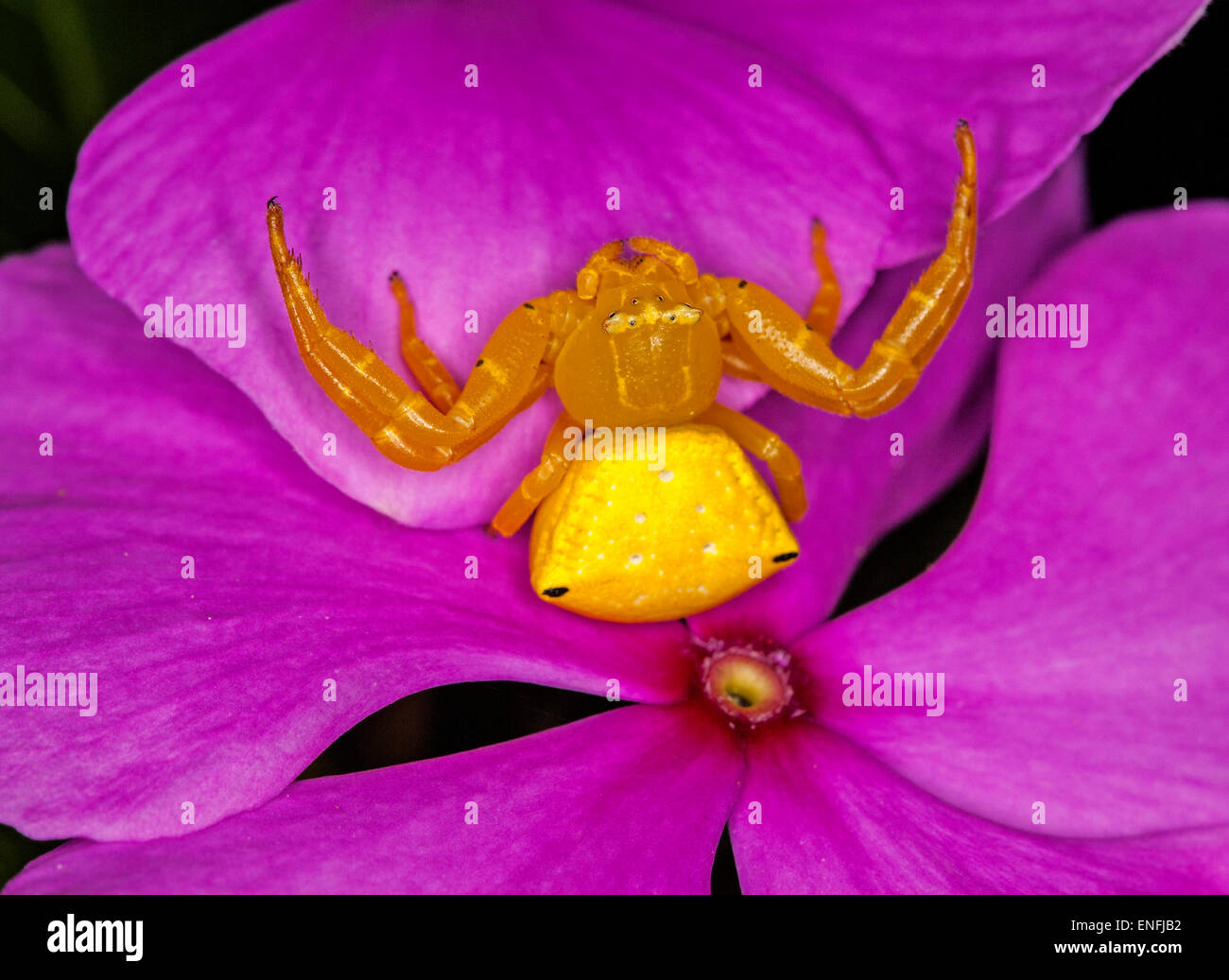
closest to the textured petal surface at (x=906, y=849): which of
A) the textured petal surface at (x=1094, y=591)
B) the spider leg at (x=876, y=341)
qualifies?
the textured petal surface at (x=1094, y=591)

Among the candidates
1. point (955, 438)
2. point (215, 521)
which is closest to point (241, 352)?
point (215, 521)

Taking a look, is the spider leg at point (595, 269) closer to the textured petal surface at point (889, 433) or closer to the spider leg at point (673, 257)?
the spider leg at point (673, 257)

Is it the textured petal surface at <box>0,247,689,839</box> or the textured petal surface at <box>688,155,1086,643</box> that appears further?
the textured petal surface at <box>688,155,1086,643</box>

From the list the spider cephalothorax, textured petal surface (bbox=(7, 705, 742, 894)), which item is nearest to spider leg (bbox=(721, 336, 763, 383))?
the spider cephalothorax

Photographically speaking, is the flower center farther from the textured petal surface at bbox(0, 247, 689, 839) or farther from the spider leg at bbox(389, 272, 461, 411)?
the spider leg at bbox(389, 272, 461, 411)

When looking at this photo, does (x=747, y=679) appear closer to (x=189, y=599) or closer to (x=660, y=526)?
(x=660, y=526)
